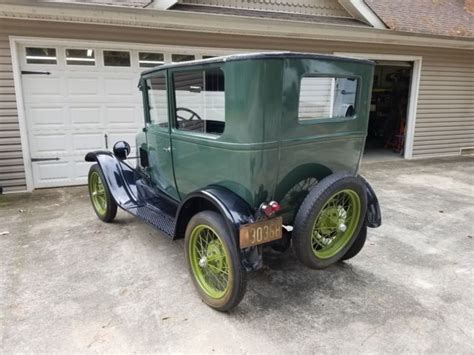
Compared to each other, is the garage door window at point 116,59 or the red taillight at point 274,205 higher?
the garage door window at point 116,59

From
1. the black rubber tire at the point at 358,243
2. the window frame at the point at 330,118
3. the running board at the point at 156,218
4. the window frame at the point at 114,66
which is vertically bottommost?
the black rubber tire at the point at 358,243

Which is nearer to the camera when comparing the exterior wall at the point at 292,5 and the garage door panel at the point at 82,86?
the garage door panel at the point at 82,86

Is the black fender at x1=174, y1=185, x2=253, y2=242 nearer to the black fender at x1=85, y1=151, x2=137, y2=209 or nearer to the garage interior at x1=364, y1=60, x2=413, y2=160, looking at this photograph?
the black fender at x1=85, y1=151, x2=137, y2=209

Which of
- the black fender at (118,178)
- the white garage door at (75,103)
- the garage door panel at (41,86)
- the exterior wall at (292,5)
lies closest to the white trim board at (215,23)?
the white garage door at (75,103)

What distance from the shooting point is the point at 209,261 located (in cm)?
275

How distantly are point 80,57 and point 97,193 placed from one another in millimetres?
2624

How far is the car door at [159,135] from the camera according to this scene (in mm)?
3271

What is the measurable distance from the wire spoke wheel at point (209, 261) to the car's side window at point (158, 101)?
1119 mm

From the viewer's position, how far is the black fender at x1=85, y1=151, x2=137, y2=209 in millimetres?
3920

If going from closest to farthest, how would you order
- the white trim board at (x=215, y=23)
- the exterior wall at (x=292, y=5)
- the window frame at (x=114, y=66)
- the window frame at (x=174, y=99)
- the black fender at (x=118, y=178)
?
the window frame at (x=174, y=99)
the black fender at (x=118, y=178)
the white trim board at (x=215, y=23)
the window frame at (x=114, y=66)
the exterior wall at (x=292, y=5)

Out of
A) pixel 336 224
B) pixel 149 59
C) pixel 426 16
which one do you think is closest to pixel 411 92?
pixel 426 16

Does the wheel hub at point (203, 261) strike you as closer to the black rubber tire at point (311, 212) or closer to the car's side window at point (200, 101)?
the black rubber tire at point (311, 212)

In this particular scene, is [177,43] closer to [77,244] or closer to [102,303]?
[77,244]

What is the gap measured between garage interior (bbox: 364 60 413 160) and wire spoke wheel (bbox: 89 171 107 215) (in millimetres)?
6767
